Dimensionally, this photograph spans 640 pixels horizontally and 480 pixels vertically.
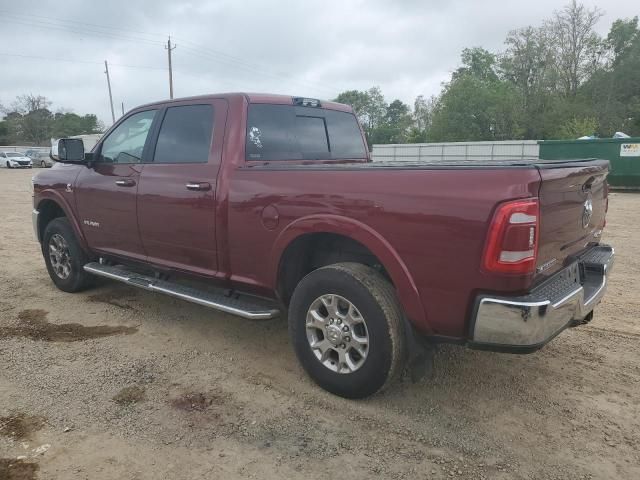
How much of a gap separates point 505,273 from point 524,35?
188 ft

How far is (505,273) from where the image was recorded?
2.53 m

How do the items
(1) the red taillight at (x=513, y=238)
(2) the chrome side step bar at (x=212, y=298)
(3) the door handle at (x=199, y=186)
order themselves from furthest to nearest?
(3) the door handle at (x=199, y=186) < (2) the chrome side step bar at (x=212, y=298) < (1) the red taillight at (x=513, y=238)

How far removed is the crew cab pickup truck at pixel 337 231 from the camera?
2.57 meters

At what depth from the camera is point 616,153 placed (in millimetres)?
18172

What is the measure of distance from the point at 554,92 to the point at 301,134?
50.7m

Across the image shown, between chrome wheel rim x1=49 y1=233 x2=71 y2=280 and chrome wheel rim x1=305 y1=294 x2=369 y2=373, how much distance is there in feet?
11.1

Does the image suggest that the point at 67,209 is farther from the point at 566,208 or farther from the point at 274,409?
the point at 566,208

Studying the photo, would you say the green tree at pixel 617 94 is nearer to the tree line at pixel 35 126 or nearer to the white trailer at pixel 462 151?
the white trailer at pixel 462 151

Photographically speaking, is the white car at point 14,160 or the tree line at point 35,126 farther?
the tree line at point 35,126

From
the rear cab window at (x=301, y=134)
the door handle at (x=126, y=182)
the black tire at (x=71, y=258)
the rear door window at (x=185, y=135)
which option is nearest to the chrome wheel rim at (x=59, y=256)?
the black tire at (x=71, y=258)

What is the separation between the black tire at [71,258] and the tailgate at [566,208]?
14.7 feet

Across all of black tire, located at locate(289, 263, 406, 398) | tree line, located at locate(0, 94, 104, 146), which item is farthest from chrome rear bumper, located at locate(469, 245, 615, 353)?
tree line, located at locate(0, 94, 104, 146)

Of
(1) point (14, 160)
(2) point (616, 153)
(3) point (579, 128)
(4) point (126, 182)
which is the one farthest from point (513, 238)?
(1) point (14, 160)

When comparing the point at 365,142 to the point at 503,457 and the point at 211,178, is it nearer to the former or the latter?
the point at 211,178
